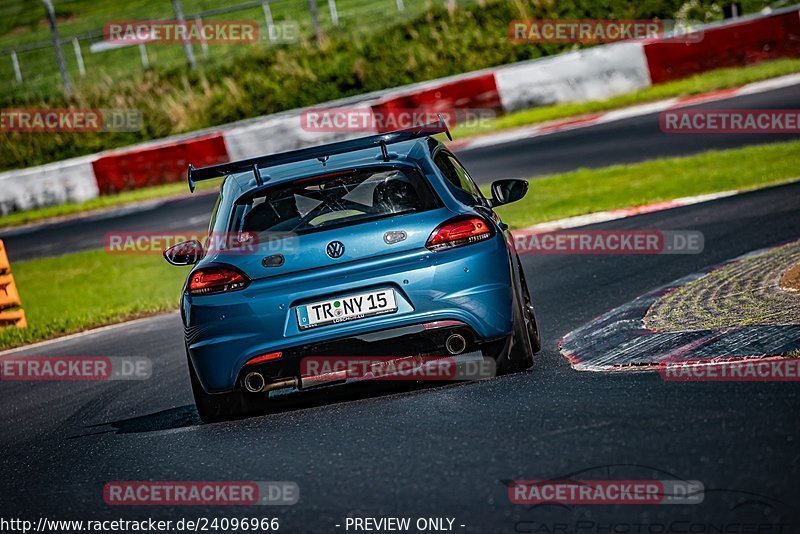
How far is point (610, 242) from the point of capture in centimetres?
1217

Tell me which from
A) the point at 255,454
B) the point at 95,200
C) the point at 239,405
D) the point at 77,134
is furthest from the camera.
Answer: the point at 77,134

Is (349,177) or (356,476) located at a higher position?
(349,177)

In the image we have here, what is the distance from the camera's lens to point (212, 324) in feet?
22.0

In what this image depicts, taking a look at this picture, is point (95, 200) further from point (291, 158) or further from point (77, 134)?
point (291, 158)

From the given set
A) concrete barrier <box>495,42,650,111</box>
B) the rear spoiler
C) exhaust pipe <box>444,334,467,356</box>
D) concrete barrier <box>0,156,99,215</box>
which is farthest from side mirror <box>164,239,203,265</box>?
concrete barrier <box>0,156,99,215</box>

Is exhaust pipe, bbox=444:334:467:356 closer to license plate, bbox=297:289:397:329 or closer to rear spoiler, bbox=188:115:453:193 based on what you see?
license plate, bbox=297:289:397:329

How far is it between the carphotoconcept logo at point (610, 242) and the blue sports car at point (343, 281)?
4.35 meters

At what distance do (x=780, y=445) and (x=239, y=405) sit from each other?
3174mm

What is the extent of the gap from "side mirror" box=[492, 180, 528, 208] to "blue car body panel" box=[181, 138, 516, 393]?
999 mm

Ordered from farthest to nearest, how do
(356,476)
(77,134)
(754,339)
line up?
(77,134)
(754,339)
(356,476)

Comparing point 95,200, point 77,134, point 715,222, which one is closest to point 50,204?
point 95,200

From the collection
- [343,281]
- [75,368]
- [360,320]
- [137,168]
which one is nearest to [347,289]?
[343,281]

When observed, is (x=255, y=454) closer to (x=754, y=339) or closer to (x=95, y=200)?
(x=754, y=339)

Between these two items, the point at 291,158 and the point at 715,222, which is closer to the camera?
the point at 291,158
